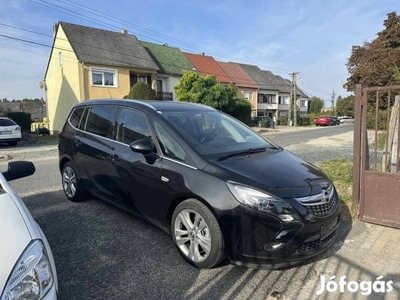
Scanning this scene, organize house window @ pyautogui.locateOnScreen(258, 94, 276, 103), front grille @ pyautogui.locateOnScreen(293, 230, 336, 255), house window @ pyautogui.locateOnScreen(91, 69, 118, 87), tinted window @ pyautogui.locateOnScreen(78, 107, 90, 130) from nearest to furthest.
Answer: front grille @ pyautogui.locateOnScreen(293, 230, 336, 255) → tinted window @ pyautogui.locateOnScreen(78, 107, 90, 130) → house window @ pyautogui.locateOnScreen(91, 69, 118, 87) → house window @ pyautogui.locateOnScreen(258, 94, 276, 103)

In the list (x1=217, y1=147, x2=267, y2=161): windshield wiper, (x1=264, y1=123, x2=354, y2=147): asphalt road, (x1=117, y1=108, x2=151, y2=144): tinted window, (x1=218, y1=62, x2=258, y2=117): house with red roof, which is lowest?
(x1=264, y1=123, x2=354, y2=147): asphalt road

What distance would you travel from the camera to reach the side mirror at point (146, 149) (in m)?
3.33

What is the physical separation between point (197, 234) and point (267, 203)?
79 centimetres

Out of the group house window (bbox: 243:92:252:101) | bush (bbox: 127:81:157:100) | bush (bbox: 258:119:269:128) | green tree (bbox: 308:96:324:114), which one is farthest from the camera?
green tree (bbox: 308:96:324:114)

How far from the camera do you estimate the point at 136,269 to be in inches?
119

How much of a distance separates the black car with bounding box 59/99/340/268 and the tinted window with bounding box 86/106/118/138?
17mm

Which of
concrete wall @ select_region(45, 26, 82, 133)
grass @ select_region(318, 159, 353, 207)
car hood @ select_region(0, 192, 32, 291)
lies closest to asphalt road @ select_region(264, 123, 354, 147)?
grass @ select_region(318, 159, 353, 207)

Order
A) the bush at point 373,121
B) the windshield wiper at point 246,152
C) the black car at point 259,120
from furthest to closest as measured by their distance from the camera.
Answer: the black car at point 259,120
the bush at point 373,121
the windshield wiper at point 246,152

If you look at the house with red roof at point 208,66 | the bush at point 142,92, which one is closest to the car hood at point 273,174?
the bush at point 142,92

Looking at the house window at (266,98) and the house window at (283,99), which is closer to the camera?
the house window at (266,98)

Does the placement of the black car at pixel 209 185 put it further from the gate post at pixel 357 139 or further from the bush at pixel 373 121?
the bush at pixel 373 121

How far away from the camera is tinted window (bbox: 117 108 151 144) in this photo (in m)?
3.71

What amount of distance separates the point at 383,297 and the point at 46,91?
3186 cm

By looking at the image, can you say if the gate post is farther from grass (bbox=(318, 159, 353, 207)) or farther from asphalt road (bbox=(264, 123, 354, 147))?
asphalt road (bbox=(264, 123, 354, 147))
